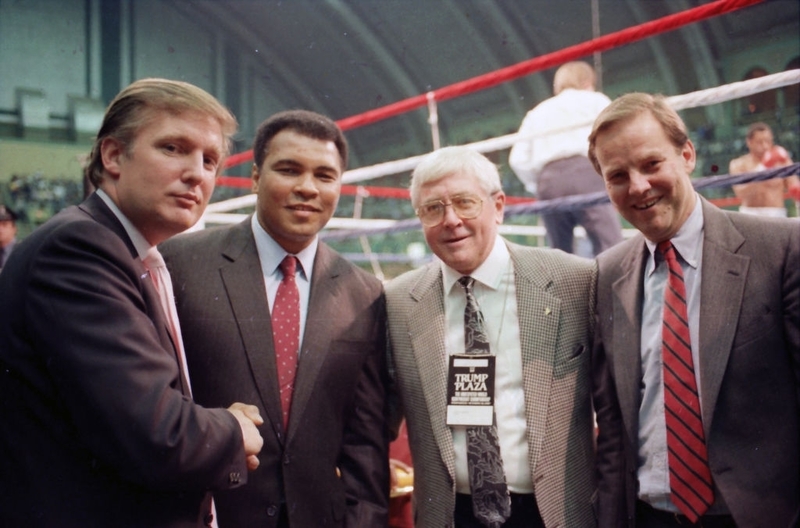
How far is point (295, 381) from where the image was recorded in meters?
1.43

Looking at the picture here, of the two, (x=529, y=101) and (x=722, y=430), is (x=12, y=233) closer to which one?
(x=722, y=430)

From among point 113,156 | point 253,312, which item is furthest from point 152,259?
point 253,312

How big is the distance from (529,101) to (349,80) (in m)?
2.89

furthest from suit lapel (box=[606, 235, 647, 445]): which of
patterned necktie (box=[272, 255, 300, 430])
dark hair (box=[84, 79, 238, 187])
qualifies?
dark hair (box=[84, 79, 238, 187])

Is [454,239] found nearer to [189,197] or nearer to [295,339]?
[295,339]

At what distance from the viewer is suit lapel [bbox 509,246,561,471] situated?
141 centimetres

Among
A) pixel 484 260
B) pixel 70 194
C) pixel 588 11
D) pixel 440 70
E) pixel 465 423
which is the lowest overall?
pixel 465 423

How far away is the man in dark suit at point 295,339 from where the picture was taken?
4.54 feet

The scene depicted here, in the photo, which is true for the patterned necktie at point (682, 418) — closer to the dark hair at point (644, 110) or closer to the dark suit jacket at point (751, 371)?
A: the dark suit jacket at point (751, 371)

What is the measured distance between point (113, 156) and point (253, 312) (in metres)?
0.50

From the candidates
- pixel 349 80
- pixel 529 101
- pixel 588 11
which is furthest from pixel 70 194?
pixel 588 11

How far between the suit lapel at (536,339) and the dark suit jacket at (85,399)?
754mm

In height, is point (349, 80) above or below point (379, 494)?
above

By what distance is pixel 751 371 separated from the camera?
1200 mm
